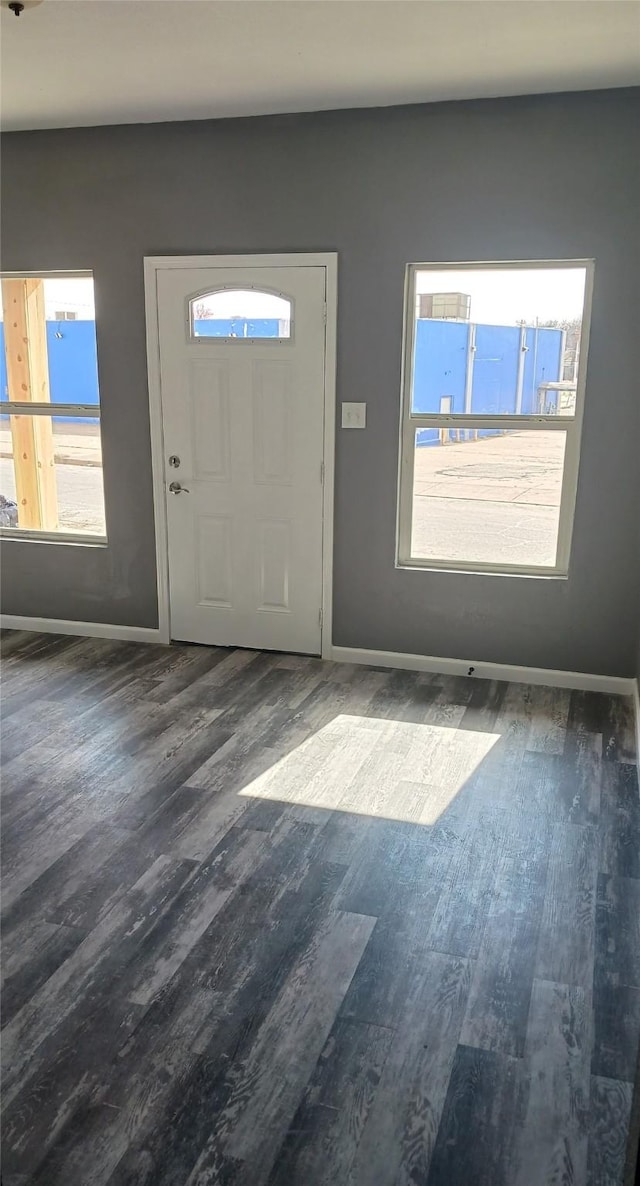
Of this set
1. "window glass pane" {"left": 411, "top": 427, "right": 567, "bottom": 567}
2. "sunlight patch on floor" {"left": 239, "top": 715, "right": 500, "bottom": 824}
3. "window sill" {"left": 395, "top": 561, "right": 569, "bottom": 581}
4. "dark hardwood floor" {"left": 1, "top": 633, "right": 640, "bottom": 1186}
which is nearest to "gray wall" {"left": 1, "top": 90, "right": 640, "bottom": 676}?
"window sill" {"left": 395, "top": 561, "right": 569, "bottom": 581}

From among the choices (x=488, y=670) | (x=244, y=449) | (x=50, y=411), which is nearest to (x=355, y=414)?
(x=244, y=449)

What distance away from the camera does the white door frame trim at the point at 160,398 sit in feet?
13.9

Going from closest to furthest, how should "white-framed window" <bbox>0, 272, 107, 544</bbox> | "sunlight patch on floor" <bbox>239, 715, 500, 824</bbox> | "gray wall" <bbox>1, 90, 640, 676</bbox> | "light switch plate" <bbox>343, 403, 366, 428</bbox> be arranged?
"sunlight patch on floor" <bbox>239, 715, 500, 824</bbox> → "gray wall" <bbox>1, 90, 640, 676</bbox> → "light switch plate" <bbox>343, 403, 366, 428</bbox> → "white-framed window" <bbox>0, 272, 107, 544</bbox>

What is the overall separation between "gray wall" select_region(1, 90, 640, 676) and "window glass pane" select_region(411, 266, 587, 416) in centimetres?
11

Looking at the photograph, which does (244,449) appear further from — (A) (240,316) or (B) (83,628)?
(B) (83,628)

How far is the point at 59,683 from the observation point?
4297mm

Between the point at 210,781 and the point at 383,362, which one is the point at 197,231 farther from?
the point at 210,781

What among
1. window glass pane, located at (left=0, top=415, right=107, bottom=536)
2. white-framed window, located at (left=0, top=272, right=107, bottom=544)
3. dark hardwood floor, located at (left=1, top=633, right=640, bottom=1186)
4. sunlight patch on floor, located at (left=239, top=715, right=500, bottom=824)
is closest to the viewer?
dark hardwood floor, located at (left=1, top=633, right=640, bottom=1186)

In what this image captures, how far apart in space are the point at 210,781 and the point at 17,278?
3154 mm

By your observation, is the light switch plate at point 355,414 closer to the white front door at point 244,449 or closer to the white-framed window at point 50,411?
the white front door at point 244,449

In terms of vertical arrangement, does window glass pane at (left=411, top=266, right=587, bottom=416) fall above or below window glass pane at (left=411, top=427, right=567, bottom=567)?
above

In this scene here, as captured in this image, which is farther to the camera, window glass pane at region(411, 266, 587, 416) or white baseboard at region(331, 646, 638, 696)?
white baseboard at region(331, 646, 638, 696)

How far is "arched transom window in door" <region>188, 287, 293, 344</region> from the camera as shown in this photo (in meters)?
4.37

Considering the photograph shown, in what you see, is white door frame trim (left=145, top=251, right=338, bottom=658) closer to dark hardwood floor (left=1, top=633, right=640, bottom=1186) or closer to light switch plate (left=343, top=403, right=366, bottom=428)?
light switch plate (left=343, top=403, right=366, bottom=428)
